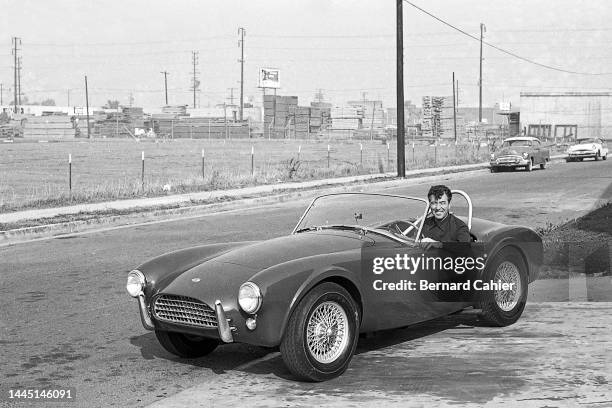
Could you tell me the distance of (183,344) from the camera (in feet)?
22.1

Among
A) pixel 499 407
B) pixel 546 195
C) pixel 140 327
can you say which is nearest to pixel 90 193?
pixel 546 195

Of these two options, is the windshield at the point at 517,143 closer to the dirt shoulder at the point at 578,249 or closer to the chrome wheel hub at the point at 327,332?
the dirt shoulder at the point at 578,249

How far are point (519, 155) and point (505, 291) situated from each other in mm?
28867

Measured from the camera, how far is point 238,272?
6.14 m

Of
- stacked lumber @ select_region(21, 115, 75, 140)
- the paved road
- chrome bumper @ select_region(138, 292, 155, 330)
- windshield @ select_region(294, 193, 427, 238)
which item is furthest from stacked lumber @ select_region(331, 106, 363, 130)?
chrome bumper @ select_region(138, 292, 155, 330)

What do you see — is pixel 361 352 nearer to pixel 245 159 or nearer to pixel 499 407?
pixel 499 407

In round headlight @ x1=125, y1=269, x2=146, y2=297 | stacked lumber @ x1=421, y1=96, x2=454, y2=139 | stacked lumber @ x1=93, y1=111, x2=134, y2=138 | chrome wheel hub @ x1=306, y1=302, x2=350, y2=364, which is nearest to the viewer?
chrome wheel hub @ x1=306, y1=302, x2=350, y2=364

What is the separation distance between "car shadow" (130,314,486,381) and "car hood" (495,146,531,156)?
28609 mm

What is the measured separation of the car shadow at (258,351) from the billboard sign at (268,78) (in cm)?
10699

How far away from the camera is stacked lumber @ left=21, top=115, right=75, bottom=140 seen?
3784 inches

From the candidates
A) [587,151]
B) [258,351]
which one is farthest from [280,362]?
[587,151]

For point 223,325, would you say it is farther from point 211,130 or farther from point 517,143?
point 211,130

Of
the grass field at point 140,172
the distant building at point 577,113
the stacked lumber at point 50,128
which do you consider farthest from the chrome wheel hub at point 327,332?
the stacked lumber at point 50,128

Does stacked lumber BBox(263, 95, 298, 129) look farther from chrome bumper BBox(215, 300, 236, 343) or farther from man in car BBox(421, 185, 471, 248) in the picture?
chrome bumper BBox(215, 300, 236, 343)
